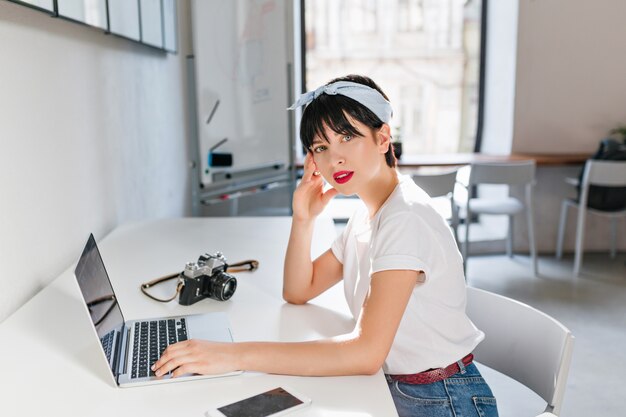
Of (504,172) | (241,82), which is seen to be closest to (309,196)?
(241,82)

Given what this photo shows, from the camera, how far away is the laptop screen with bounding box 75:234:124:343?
3.56 ft

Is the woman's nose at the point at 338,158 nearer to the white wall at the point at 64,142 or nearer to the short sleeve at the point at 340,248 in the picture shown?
the short sleeve at the point at 340,248

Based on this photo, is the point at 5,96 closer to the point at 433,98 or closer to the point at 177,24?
the point at 177,24

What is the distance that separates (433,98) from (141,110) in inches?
117

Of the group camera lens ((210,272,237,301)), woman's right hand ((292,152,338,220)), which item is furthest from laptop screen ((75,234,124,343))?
woman's right hand ((292,152,338,220))

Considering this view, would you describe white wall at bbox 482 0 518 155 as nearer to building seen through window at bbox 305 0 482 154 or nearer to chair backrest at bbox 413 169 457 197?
building seen through window at bbox 305 0 482 154

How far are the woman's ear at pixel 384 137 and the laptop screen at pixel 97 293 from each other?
2.02ft

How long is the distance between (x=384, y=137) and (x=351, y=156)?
9cm

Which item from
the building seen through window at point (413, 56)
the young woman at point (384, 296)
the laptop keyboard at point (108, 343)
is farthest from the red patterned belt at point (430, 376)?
the building seen through window at point (413, 56)

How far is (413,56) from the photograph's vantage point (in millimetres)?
5020

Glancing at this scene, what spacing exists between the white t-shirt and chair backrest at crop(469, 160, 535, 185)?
2.80 meters

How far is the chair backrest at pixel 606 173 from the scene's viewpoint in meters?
3.98

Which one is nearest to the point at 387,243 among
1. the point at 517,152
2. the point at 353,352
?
the point at 353,352

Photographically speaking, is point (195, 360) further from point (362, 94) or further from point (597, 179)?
point (597, 179)
